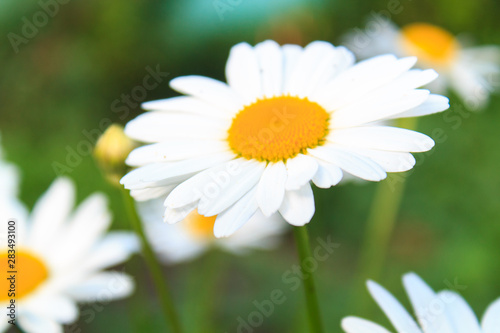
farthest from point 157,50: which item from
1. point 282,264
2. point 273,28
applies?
point 282,264

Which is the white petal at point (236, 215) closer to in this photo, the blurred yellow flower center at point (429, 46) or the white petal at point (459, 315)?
the white petal at point (459, 315)

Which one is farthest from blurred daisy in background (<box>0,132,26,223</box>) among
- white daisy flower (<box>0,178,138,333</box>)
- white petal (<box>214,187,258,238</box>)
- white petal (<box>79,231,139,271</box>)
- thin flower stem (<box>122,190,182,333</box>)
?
white petal (<box>214,187,258,238</box>)

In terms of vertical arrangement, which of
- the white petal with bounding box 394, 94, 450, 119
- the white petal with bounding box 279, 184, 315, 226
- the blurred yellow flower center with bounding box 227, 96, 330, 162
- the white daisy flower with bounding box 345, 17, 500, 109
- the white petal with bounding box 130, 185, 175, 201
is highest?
the white daisy flower with bounding box 345, 17, 500, 109

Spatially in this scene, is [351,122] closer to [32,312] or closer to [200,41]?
[32,312]

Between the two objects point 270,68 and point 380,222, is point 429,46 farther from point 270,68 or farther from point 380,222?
point 270,68

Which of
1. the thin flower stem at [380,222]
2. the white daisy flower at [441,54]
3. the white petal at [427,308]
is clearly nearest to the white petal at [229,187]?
the white petal at [427,308]

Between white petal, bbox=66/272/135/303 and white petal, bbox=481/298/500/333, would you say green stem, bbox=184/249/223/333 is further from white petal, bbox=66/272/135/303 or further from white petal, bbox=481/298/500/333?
white petal, bbox=481/298/500/333

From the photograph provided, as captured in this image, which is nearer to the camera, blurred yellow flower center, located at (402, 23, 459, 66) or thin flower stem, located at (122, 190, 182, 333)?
thin flower stem, located at (122, 190, 182, 333)
